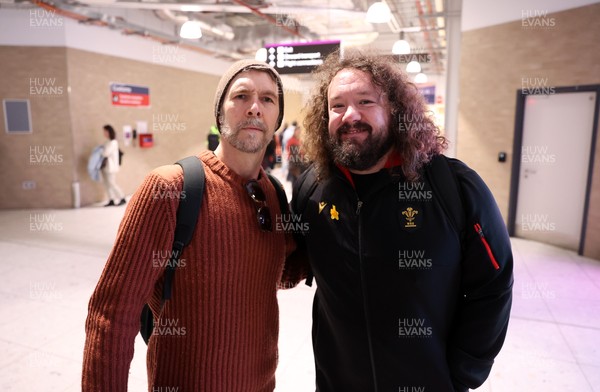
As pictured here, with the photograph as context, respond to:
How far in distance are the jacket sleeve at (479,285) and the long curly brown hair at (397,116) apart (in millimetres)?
159

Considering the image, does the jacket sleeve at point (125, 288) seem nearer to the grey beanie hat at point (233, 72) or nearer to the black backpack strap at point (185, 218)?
the black backpack strap at point (185, 218)

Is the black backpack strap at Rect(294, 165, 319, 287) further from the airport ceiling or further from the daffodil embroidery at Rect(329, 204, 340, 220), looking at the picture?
the airport ceiling

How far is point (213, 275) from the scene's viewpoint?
4.17ft

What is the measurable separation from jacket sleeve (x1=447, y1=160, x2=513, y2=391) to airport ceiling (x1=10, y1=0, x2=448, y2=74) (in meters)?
4.68

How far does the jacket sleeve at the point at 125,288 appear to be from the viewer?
3.70 ft

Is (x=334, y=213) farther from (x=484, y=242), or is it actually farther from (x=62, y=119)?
(x=62, y=119)

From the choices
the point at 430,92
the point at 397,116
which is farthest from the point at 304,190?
the point at 430,92

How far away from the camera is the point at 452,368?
1426 millimetres

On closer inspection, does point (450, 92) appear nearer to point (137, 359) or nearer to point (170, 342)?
point (137, 359)

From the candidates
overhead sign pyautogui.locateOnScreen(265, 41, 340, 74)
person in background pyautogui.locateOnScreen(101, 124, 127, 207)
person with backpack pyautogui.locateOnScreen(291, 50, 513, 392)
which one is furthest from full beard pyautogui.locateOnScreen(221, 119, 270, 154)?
person in background pyautogui.locateOnScreen(101, 124, 127, 207)

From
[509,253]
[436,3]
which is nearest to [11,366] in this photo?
[509,253]

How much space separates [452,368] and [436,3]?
683 centimetres

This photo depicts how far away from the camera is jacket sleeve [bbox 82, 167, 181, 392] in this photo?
1.13m

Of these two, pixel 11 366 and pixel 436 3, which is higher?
pixel 436 3
